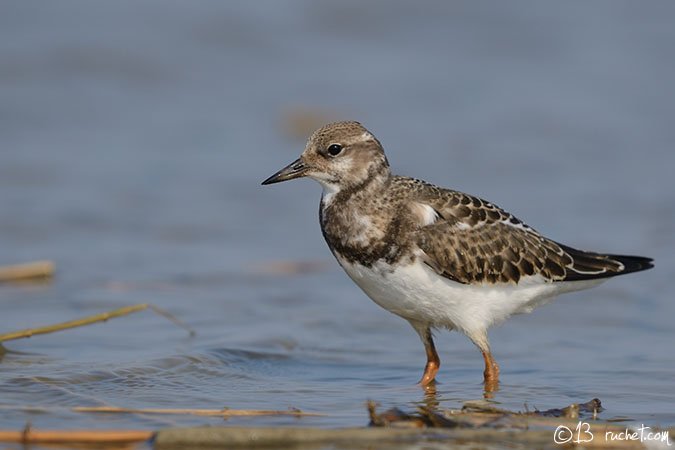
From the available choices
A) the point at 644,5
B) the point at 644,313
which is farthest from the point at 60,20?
the point at 644,313

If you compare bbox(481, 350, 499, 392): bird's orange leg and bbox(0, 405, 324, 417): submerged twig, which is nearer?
bbox(0, 405, 324, 417): submerged twig

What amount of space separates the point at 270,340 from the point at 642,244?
145 inches

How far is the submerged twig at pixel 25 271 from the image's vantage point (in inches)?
319

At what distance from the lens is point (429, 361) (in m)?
6.68

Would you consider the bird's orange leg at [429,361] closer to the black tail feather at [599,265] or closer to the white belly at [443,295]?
the white belly at [443,295]

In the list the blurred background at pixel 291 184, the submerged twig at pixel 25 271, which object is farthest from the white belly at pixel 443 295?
the submerged twig at pixel 25 271

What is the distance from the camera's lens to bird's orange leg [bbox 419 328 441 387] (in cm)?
657

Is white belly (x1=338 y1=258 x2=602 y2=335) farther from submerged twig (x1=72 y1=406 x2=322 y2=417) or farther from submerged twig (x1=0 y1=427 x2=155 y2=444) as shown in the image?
submerged twig (x1=0 y1=427 x2=155 y2=444)

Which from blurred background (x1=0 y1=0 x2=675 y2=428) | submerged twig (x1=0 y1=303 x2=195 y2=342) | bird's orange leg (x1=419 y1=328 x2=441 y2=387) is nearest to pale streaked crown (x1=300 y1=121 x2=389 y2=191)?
bird's orange leg (x1=419 y1=328 x2=441 y2=387)

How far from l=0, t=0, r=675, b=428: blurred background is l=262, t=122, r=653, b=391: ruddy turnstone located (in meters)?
0.44

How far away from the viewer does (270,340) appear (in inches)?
291

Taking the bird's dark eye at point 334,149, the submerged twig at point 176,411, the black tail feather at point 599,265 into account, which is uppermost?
the bird's dark eye at point 334,149

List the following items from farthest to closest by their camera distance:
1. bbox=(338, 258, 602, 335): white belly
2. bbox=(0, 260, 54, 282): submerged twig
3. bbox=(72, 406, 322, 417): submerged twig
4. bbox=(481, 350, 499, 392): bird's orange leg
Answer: bbox=(0, 260, 54, 282): submerged twig < bbox=(481, 350, 499, 392): bird's orange leg < bbox=(338, 258, 602, 335): white belly < bbox=(72, 406, 322, 417): submerged twig

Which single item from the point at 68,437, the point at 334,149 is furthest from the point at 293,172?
the point at 68,437
